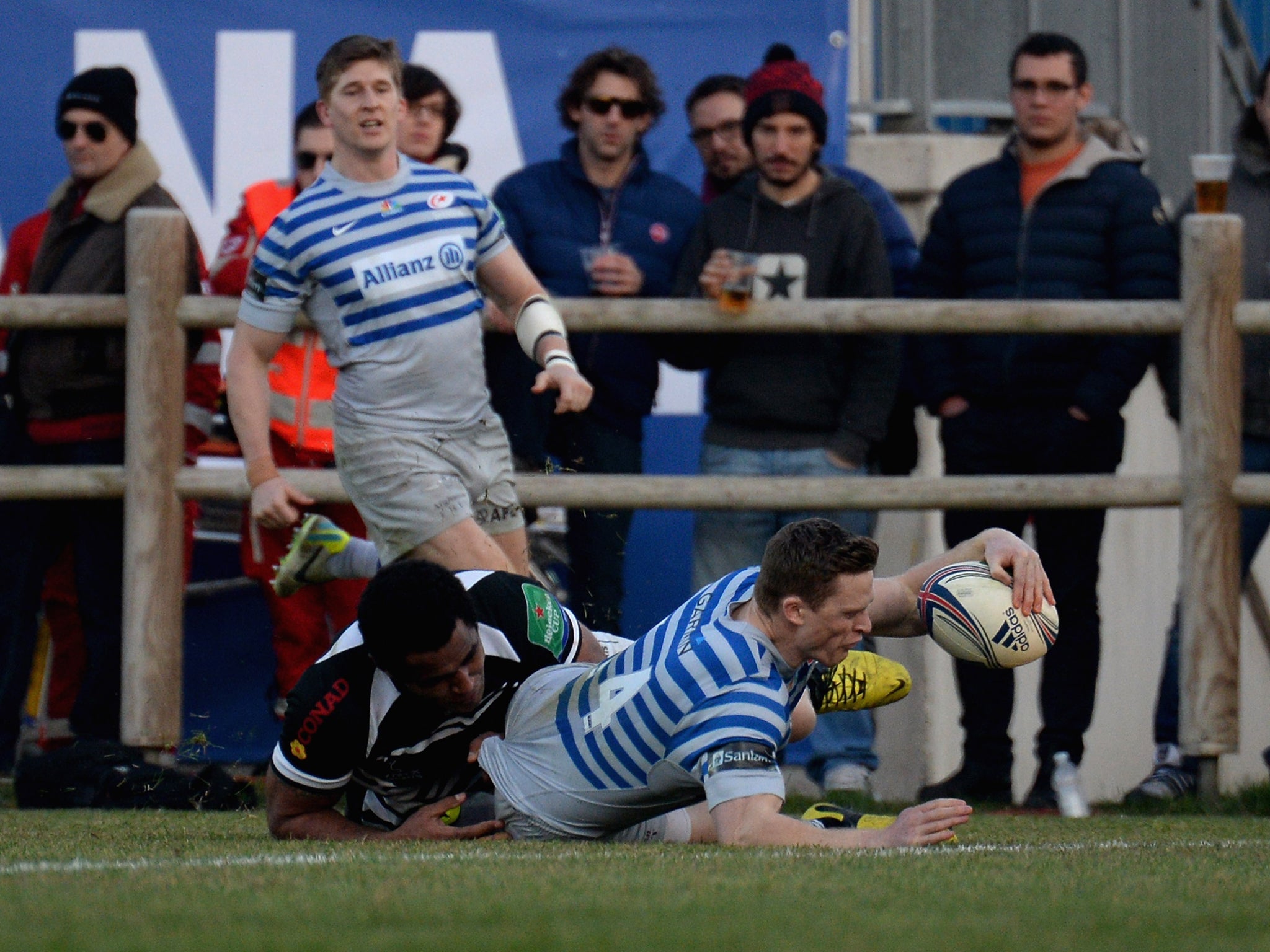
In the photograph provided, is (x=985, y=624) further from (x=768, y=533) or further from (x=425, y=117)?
(x=425, y=117)

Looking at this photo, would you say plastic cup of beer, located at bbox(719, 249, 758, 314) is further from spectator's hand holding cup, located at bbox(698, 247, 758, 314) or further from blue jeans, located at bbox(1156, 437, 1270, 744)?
blue jeans, located at bbox(1156, 437, 1270, 744)

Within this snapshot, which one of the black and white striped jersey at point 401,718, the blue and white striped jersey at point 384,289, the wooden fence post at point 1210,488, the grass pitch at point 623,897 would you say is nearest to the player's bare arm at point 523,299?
the blue and white striped jersey at point 384,289

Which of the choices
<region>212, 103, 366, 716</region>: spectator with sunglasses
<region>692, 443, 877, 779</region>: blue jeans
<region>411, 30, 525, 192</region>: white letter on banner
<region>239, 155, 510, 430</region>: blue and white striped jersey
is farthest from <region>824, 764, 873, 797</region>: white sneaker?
<region>411, 30, 525, 192</region>: white letter on banner

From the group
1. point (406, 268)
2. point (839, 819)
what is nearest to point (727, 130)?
point (406, 268)

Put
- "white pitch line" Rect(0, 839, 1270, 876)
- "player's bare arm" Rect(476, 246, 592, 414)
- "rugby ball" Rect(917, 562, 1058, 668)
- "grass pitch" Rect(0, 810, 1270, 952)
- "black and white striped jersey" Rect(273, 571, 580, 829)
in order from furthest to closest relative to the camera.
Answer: "player's bare arm" Rect(476, 246, 592, 414), "rugby ball" Rect(917, 562, 1058, 668), "black and white striped jersey" Rect(273, 571, 580, 829), "white pitch line" Rect(0, 839, 1270, 876), "grass pitch" Rect(0, 810, 1270, 952)

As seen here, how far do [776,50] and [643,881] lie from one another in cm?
472

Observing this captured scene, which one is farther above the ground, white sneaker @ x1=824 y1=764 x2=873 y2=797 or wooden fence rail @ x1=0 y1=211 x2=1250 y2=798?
wooden fence rail @ x1=0 y1=211 x2=1250 y2=798

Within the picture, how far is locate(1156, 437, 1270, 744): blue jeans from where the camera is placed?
22.7 feet

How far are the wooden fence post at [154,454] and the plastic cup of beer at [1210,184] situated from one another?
3394 millimetres

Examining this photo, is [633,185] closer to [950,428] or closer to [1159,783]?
[950,428]

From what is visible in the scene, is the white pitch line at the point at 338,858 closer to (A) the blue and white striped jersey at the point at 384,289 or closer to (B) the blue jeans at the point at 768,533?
(A) the blue and white striped jersey at the point at 384,289

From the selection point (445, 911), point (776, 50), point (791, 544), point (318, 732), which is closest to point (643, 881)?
point (445, 911)

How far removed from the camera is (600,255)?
698 cm

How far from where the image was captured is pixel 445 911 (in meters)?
3.26
